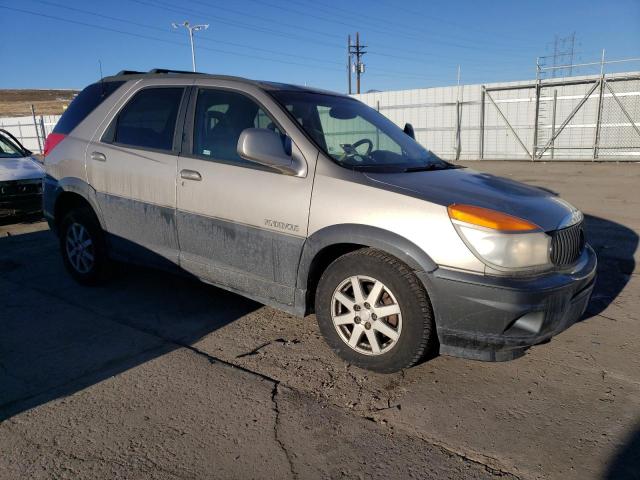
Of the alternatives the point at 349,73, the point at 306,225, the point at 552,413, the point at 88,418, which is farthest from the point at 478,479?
the point at 349,73

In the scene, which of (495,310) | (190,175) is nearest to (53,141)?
(190,175)

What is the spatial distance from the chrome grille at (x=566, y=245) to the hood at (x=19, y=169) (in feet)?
25.2

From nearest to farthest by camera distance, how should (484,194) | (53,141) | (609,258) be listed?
(484,194), (53,141), (609,258)

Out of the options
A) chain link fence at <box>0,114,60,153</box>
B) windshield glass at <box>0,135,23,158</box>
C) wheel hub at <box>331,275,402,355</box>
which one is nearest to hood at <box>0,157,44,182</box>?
windshield glass at <box>0,135,23,158</box>

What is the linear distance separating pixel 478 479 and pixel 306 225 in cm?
170

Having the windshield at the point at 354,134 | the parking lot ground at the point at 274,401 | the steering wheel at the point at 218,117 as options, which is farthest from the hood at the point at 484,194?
the steering wheel at the point at 218,117

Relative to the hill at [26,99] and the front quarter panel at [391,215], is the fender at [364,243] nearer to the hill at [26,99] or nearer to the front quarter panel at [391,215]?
the front quarter panel at [391,215]

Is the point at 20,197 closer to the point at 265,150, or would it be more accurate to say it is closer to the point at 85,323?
the point at 85,323

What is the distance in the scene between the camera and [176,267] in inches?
152

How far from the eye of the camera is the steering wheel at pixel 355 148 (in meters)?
3.43

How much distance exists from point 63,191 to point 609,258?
5728 mm

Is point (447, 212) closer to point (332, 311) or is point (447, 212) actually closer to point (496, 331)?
point (496, 331)

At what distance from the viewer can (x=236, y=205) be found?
3.38 meters

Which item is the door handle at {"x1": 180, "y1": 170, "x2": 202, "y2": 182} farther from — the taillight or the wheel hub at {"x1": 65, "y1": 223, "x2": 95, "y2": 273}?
the taillight
